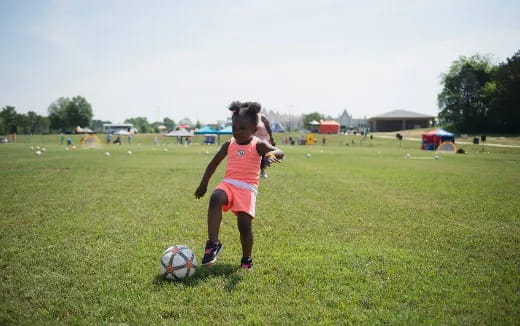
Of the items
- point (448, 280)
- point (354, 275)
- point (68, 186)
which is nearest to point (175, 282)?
point (354, 275)

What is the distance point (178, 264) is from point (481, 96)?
90.2 metres

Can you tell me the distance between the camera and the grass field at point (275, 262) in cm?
346

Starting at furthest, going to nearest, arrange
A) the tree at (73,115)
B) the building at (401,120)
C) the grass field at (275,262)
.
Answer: the tree at (73,115)
the building at (401,120)
the grass field at (275,262)

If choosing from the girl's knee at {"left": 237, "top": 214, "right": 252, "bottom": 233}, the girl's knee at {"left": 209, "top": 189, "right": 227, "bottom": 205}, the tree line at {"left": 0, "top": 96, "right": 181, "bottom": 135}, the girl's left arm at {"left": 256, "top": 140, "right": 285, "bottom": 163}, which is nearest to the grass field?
the girl's knee at {"left": 237, "top": 214, "right": 252, "bottom": 233}

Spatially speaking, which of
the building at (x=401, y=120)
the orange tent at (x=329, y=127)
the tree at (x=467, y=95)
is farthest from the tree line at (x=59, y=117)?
the tree at (x=467, y=95)

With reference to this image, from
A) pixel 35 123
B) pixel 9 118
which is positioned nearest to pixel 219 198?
pixel 9 118

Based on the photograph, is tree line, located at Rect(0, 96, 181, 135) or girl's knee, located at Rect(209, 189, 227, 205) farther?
tree line, located at Rect(0, 96, 181, 135)

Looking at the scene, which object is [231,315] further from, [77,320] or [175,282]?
[77,320]

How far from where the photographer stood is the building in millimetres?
100125

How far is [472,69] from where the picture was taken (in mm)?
80875

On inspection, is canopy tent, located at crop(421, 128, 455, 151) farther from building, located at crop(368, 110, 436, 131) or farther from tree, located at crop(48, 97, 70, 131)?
tree, located at crop(48, 97, 70, 131)

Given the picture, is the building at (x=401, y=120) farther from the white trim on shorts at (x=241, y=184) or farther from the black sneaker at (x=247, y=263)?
the black sneaker at (x=247, y=263)

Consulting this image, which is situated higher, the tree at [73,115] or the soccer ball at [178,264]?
the tree at [73,115]

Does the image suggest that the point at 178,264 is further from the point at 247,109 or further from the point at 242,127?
the point at 247,109
